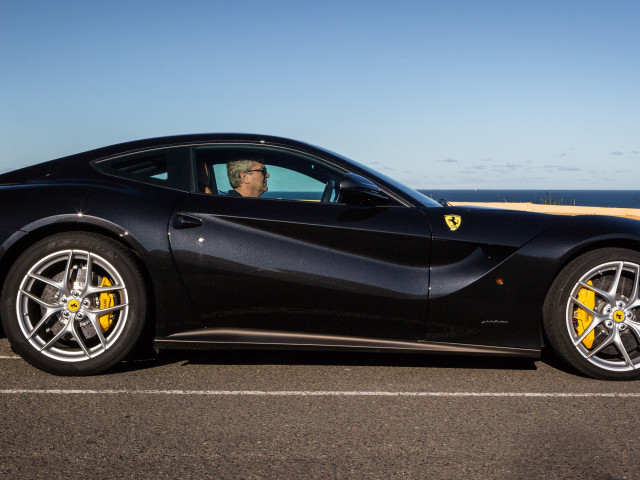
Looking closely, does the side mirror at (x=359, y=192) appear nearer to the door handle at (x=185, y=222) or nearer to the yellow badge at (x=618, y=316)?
the door handle at (x=185, y=222)

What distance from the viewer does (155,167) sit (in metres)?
4.13

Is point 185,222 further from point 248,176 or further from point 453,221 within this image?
point 453,221

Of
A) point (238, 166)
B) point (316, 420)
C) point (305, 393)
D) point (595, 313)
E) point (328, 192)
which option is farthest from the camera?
point (238, 166)

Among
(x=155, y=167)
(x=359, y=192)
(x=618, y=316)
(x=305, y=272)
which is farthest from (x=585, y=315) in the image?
(x=155, y=167)

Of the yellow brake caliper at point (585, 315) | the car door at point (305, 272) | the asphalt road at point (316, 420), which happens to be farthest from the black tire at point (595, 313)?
the car door at point (305, 272)

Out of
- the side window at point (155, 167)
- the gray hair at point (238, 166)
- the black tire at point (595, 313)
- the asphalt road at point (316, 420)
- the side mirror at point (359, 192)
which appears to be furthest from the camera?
the gray hair at point (238, 166)

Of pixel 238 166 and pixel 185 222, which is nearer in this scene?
pixel 185 222

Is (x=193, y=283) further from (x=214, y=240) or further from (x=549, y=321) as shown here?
(x=549, y=321)

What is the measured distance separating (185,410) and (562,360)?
2.18 m

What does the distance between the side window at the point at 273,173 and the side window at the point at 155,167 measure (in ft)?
0.27

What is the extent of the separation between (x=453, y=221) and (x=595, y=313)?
0.97m

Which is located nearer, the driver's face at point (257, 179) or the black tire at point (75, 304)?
the black tire at point (75, 304)

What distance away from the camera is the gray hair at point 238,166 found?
418cm

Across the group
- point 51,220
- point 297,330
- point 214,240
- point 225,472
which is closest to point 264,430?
point 225,472
